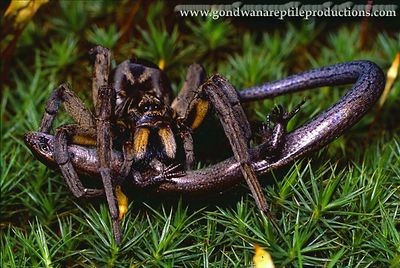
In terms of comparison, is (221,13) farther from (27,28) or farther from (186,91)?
(27,28)

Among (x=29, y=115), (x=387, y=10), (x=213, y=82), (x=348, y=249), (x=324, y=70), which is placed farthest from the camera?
(x=387, y=10)

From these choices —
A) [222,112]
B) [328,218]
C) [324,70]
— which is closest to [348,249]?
[328,218]

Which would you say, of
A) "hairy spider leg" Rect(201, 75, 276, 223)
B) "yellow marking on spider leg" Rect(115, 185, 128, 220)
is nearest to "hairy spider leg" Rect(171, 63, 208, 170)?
"hairy spider leg" Rect(201, 75, 276, 223)

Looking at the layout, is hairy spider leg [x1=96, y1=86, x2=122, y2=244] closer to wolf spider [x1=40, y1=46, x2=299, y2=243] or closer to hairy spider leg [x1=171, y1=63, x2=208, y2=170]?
wolf spider [x1=40, y1=46, x2=299, y2=243]

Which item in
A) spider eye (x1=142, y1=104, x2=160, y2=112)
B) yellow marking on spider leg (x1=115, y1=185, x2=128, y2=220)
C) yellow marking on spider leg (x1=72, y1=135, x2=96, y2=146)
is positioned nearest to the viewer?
yellow marking on spider leg (x1=115, y1=185, x2=128, y2=220)

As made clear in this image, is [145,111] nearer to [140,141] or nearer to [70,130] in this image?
[140,141]

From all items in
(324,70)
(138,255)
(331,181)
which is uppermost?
(324,70)
